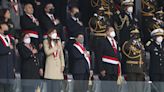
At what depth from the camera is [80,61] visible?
12.1m

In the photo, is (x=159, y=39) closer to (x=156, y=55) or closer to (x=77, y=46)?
(x=156, y=55)

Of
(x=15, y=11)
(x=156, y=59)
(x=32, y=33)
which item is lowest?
(x=156, y=59)

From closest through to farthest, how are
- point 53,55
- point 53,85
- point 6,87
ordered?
point 6,87, point 53,85, point 53,55

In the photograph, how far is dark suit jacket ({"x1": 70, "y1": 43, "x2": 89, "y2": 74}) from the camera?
12.0 metres

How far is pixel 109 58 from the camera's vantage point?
1244cm

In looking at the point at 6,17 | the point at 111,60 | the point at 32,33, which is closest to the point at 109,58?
the point at 111,60

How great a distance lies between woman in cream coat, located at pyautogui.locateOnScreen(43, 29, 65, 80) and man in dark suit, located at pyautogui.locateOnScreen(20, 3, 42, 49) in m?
0.21

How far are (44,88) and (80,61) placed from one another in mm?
1614

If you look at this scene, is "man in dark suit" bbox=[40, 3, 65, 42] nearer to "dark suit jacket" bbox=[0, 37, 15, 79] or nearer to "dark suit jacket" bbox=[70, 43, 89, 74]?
"dark suit jacket" bbox=[70, 43, 89, 74]

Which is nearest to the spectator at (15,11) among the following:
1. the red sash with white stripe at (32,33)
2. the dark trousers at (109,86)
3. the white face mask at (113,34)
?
the red sash with white stripe at (32,33)

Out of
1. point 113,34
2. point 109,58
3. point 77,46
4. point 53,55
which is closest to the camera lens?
point 53,55

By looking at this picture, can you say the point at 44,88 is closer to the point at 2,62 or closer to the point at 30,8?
the point at 2,62

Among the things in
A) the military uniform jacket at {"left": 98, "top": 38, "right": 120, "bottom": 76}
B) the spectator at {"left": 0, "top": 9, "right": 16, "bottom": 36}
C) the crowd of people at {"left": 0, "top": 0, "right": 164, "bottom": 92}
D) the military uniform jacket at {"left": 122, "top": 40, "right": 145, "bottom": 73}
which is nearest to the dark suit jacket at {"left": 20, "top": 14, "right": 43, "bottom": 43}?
the crowd of people at {"left": 0, "top": 0, "right": 164, "bottom": 92}

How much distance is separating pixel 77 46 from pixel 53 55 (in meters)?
0.67
